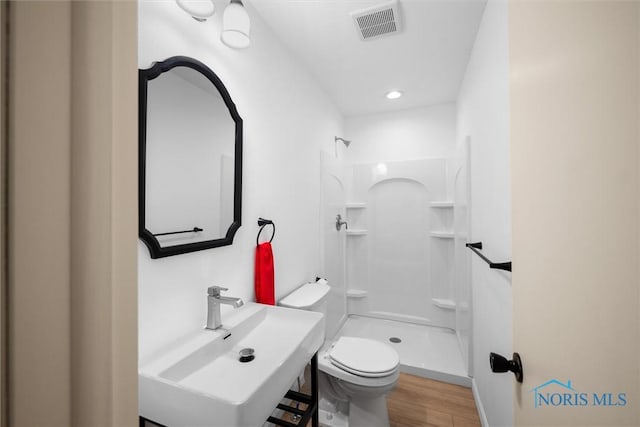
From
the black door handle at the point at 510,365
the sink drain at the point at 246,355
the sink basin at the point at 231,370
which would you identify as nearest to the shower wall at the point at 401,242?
the sink basin at the point at 231,370

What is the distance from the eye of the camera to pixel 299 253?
2.05m

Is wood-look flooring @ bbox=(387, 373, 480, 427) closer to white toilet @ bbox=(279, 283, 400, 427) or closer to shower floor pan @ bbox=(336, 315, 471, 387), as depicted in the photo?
shower floor pan @ bbox=(336, 315, 471, 387)

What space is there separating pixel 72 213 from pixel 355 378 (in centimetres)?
164

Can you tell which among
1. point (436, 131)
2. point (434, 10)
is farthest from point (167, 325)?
point (436, 131)

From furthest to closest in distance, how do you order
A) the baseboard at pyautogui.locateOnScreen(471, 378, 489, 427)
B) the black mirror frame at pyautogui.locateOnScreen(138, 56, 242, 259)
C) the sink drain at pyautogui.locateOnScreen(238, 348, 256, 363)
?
the baseboard at pyautogui.locateOnScreen(471, 378, 489, 427) → the sink drain at pyautogui.locateOnScreen(238, 348, 256, 363) → the black mirror frame at pyautogui.locateOnScreen(138, 56, 242, 259)

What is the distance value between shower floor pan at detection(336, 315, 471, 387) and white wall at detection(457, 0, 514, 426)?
257 mm

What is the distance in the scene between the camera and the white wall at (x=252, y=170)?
102 cm

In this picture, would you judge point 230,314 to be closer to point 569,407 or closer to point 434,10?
point 569,407

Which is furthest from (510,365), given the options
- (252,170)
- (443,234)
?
(443,234)

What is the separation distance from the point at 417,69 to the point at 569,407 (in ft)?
7.86

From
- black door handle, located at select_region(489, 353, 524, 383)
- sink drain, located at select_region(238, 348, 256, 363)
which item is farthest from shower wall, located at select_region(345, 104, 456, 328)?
black door handle, located at select_region(489, 353, 524, 383)

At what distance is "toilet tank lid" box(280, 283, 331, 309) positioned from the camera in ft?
5.51

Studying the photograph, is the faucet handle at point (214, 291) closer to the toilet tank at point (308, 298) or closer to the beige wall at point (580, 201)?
the toilet tank at point (308, 298)

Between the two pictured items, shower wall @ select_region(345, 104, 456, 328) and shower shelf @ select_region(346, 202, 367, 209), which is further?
shower shelf @ select_region(346, 202, 367, 209)
